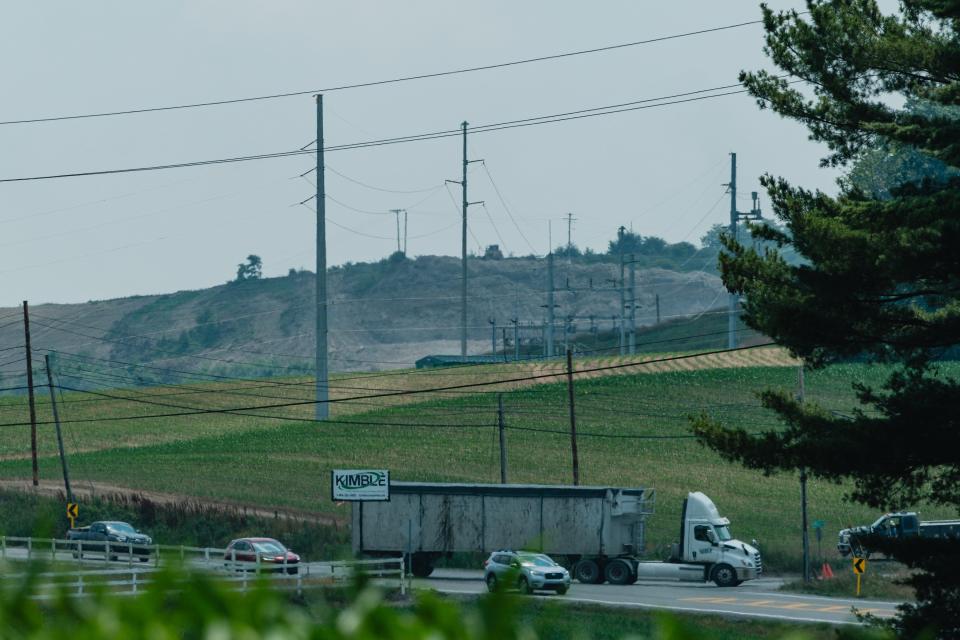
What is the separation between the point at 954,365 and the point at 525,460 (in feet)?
139

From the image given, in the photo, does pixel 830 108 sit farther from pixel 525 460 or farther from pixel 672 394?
pixel 672 394

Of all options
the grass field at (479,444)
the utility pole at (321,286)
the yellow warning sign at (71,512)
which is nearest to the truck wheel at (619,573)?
the grass field at (479,444)

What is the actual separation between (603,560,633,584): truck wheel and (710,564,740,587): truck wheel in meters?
3.40

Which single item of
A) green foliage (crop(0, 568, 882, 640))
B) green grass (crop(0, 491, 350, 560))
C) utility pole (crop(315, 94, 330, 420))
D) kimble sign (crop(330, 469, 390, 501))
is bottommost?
green grass (crop(0, 491, 350, 560))

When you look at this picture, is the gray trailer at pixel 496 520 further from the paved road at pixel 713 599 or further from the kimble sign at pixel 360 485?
the paved road at pixel 713 599

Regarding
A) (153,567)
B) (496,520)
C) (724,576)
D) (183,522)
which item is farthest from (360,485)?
(153,567)

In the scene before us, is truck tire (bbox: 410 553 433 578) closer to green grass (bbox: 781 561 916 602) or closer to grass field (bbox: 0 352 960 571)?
grass field (bbox: 0 352 960 571)

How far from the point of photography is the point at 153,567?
2931 centimetres

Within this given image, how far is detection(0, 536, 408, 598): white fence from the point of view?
518 cm

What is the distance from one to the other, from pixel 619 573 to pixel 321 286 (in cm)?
3692

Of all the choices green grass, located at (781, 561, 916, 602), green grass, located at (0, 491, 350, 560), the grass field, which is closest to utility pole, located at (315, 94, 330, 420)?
the grass field

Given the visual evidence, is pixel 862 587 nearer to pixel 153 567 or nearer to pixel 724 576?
pixel 724 576

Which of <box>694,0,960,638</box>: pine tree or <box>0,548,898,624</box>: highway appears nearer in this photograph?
<box>694,0,960,638</box>: pine tree

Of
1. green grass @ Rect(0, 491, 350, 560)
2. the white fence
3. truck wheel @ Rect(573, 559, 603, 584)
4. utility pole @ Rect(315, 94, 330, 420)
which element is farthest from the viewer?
utility pole @ Rect(315, 94, 330, 420)
